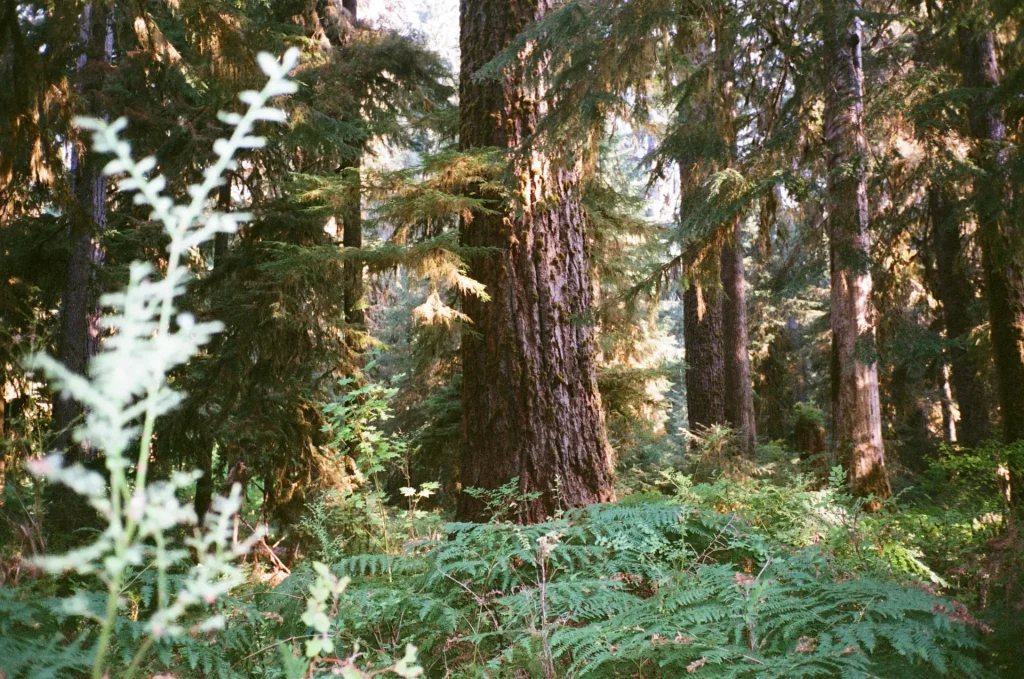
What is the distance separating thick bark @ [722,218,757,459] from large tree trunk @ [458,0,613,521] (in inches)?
284

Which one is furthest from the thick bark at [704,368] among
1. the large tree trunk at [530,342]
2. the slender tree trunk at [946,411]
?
the slender tree trunk at [946,411]

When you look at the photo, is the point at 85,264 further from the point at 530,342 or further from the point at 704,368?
the point at 704,368

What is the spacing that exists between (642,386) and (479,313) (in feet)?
9.18

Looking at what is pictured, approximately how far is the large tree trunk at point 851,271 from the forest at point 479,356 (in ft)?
0.17

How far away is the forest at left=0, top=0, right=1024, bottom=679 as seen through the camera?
1.81 metres

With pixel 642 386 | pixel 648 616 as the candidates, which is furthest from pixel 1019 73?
pixel 648 616

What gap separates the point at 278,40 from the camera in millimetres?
8258

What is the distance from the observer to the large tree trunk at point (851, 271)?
714 cm

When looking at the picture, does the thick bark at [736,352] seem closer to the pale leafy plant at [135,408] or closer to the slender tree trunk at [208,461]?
the slender tree trunk at [208,461]

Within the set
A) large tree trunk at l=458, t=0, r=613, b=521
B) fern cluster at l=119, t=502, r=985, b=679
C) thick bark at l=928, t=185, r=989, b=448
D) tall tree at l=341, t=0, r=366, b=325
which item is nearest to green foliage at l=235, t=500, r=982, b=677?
fern cluster at l=119, t=502, r=985, b=679

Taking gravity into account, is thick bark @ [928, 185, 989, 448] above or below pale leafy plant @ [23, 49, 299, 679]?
above

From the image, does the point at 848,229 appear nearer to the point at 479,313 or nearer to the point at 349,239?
the point at 479,313

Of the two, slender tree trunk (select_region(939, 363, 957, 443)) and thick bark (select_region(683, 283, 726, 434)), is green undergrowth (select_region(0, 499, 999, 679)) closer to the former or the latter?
thick bark (select_region(683, 283, 726, 434))

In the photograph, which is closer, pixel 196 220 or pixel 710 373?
pixel 196 220
